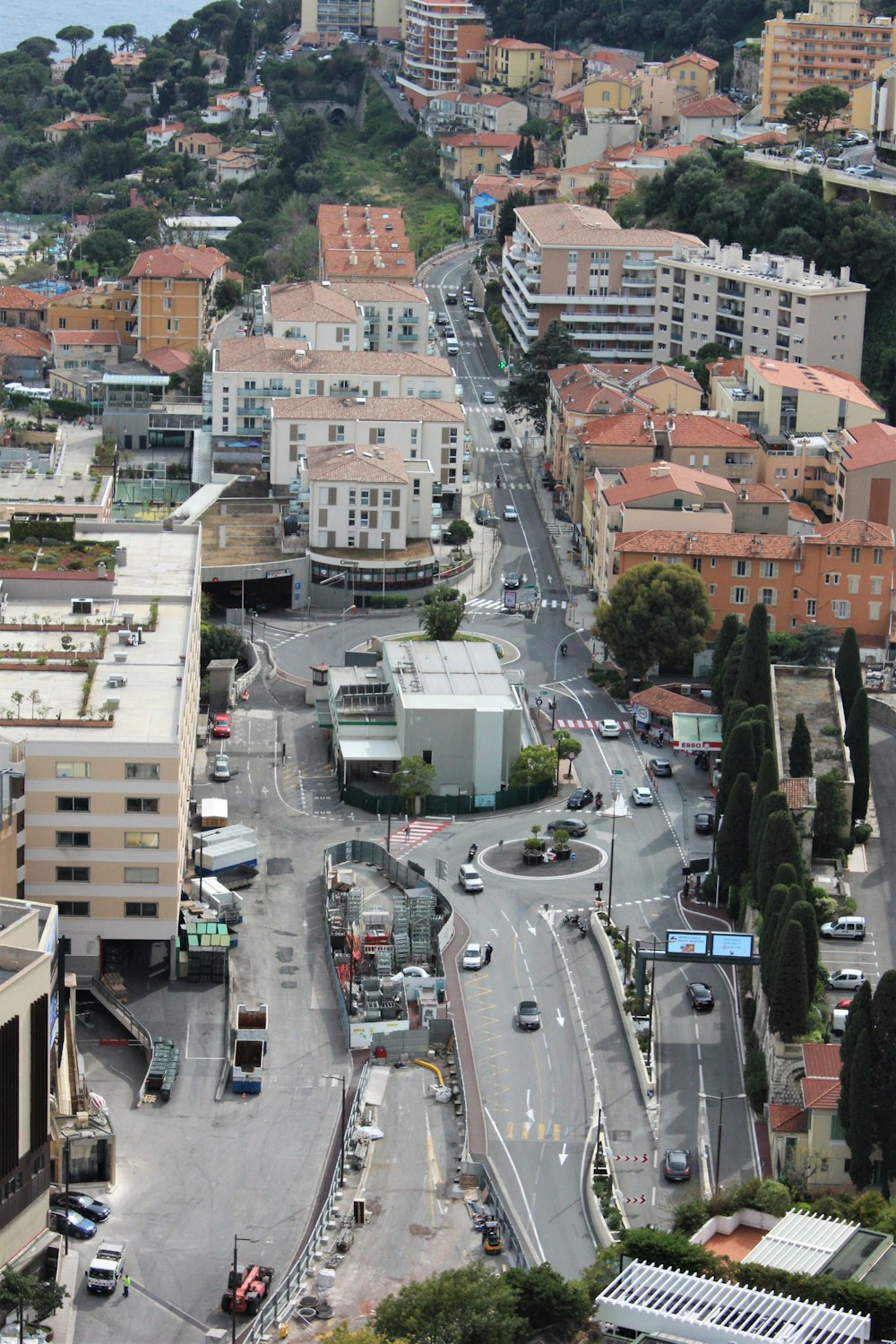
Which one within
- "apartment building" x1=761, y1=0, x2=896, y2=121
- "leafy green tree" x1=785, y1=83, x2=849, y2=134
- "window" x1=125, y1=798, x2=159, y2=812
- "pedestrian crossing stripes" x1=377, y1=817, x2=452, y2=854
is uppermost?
"apartment building" x1=761, y1=0, x2=896, y2=121

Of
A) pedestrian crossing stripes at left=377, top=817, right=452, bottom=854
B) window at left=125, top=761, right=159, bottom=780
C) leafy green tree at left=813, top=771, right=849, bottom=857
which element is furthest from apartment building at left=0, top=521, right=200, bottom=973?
leafy green tree at left=813, top=771, right=849, bottom=857

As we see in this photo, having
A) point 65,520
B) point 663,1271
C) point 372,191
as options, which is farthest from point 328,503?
point 372,191

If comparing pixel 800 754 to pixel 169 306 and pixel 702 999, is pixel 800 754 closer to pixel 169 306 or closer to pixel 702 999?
pixel 702 999

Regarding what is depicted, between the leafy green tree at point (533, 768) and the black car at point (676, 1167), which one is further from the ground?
the leafy green tree at point (533, 768)

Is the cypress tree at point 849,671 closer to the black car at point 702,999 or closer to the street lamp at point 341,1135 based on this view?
the black car at point 702,999

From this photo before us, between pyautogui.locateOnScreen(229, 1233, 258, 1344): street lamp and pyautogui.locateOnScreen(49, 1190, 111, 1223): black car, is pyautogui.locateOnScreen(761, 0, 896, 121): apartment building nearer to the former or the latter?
pyautogui.locateOnScreen(49, 1190, 111, 1223): black car

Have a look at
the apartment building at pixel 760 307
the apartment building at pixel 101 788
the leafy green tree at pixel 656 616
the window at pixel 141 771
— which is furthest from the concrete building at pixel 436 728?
the apartment building at pixel 760 307
